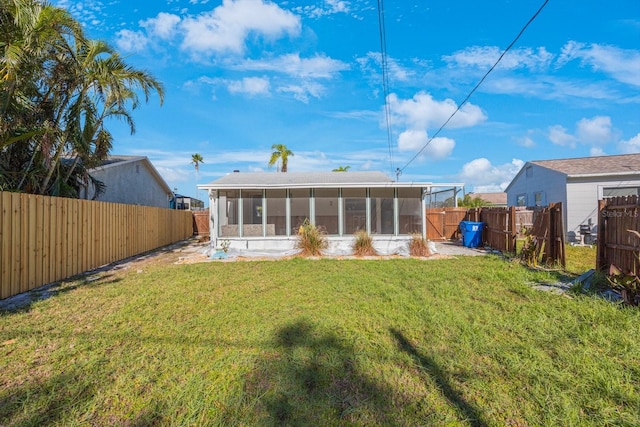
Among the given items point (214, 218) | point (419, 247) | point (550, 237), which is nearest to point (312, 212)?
point (214, 218)

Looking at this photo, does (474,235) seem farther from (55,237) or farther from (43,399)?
(55,237)

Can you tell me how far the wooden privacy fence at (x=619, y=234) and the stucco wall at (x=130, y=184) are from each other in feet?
51.1

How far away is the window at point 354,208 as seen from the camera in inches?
432

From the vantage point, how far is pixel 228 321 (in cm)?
393

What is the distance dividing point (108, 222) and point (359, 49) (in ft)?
33.1

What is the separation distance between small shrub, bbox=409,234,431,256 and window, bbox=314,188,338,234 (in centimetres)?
273

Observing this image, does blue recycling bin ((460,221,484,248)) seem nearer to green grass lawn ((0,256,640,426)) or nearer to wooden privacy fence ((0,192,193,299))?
green grass lawn ((0,256,640,426))

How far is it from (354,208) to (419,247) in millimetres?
2607

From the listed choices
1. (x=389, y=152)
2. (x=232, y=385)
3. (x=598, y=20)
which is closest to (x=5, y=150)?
(x=232, y=385)

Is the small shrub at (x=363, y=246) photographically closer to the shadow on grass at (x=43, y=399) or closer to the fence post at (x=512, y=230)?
the fence post at (x=512, y=230)

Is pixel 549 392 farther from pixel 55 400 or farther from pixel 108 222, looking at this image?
pixel 108 222

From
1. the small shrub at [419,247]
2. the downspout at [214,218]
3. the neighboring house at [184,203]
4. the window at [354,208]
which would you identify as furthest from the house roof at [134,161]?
the small shrub at [419,247]

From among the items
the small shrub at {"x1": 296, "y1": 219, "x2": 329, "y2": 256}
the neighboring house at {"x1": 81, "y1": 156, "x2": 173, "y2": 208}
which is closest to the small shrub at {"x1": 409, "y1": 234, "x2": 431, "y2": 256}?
the small shrub at {"x1": 296, "y1": 219, "x2": 329, "y2": 256}

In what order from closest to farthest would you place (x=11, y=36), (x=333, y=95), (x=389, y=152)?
(x=11, y=36)
(x=333, y=95)
(x=389, y=152)
